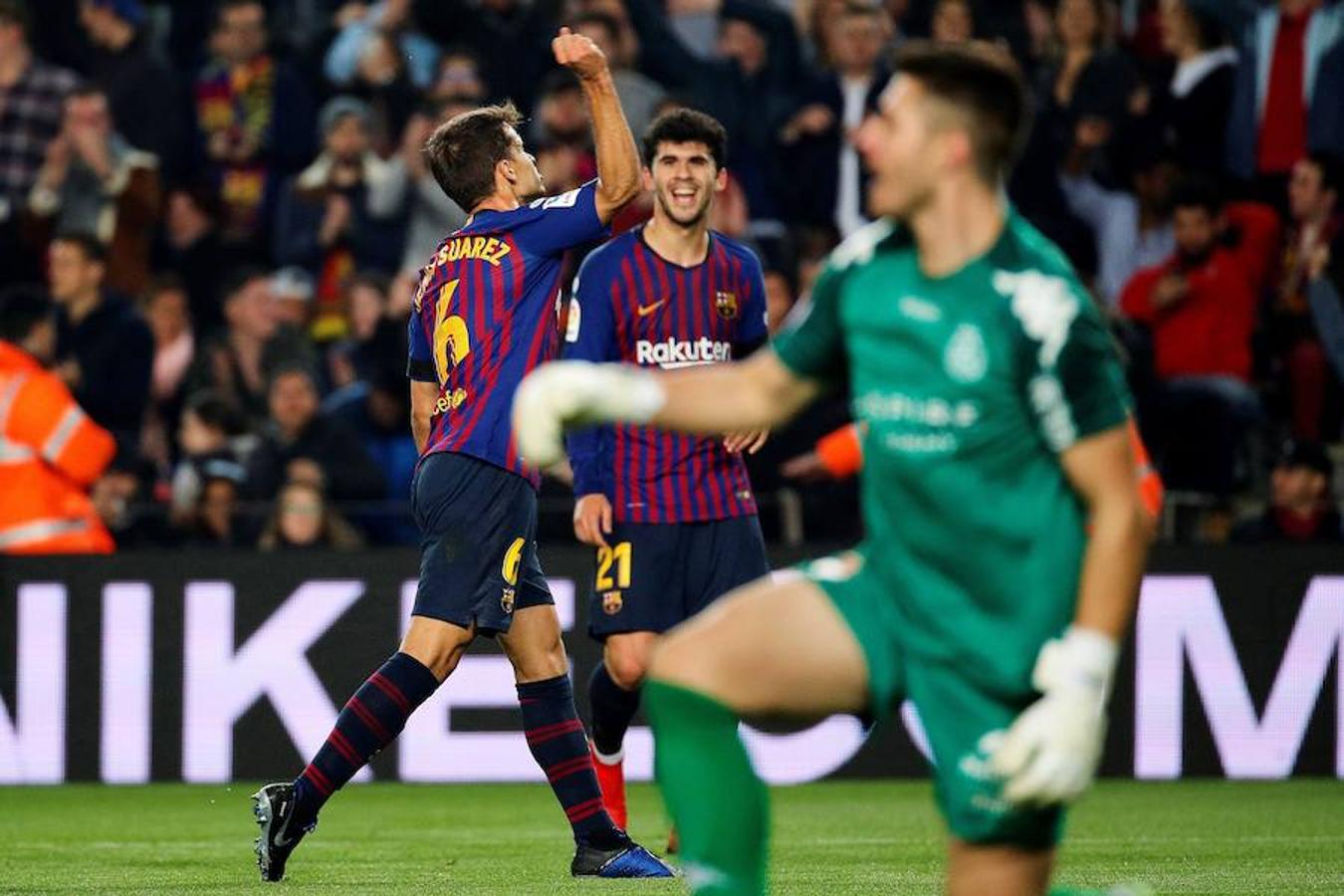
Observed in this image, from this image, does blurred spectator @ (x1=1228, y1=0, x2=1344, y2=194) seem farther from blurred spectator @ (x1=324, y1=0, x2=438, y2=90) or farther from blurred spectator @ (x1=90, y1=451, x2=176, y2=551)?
blurred spectator @ (x1=90, y1=451, x2=176, y2=551)

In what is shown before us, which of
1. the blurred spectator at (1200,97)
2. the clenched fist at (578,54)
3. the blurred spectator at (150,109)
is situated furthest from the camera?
the blurred spectator at (150,109)

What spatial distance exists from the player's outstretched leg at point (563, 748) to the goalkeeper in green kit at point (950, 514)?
270 centimetres

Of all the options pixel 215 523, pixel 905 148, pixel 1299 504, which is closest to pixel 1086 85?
pixel 1299 504

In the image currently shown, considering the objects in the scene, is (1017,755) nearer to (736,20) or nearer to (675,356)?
(675,356)

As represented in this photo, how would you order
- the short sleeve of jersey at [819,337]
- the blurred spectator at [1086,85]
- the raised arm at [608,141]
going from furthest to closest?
the blurred spectator at [1086,85] < the raised arm at [608,141] < the short sleeve of jersey at [819,337]

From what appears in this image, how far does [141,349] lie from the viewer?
13.3 metres

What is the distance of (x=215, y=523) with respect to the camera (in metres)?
12.0

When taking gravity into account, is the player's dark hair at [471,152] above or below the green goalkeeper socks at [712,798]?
above

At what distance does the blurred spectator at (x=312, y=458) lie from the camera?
12250 millimetres

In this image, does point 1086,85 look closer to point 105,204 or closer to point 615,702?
point 105,204

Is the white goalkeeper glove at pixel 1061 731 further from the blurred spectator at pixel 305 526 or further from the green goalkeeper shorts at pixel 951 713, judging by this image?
the blurred spectator at pixel 305 526

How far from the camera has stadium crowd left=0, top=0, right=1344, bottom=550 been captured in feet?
40.0

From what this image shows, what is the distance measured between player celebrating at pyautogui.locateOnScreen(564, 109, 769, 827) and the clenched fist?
117cm

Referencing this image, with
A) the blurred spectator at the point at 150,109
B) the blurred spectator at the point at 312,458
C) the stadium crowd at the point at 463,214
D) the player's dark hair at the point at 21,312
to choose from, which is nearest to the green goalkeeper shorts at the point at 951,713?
the stadium crowd at the point at 463,214
